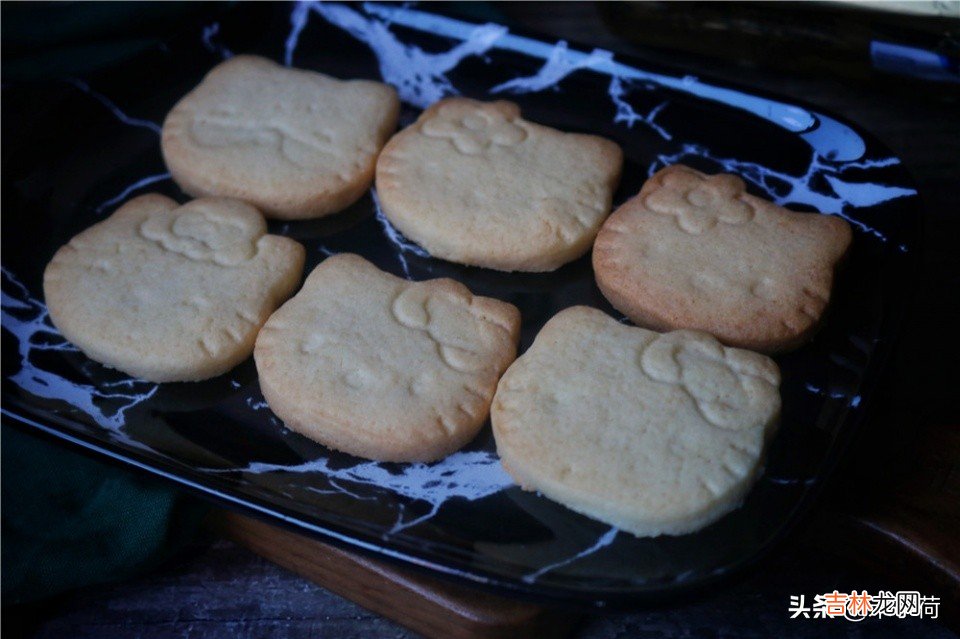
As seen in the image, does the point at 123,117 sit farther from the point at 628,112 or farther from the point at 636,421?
the point at 636,421

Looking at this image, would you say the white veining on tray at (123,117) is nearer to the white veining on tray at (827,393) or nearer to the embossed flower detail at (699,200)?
the embossed flower detail at (699,200)

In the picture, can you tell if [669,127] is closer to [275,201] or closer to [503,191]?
[503,191]

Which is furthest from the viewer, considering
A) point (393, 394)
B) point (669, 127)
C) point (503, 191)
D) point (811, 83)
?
point (811, 83)

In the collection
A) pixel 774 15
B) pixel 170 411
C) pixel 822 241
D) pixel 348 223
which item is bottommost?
pixel 170 411

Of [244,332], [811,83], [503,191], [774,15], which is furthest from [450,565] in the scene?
[811,83]

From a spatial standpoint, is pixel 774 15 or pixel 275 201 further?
pixel 774 15

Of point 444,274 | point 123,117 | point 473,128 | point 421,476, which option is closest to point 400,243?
point 444,274

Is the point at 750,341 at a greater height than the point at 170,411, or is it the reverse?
A: the point at 750,341
